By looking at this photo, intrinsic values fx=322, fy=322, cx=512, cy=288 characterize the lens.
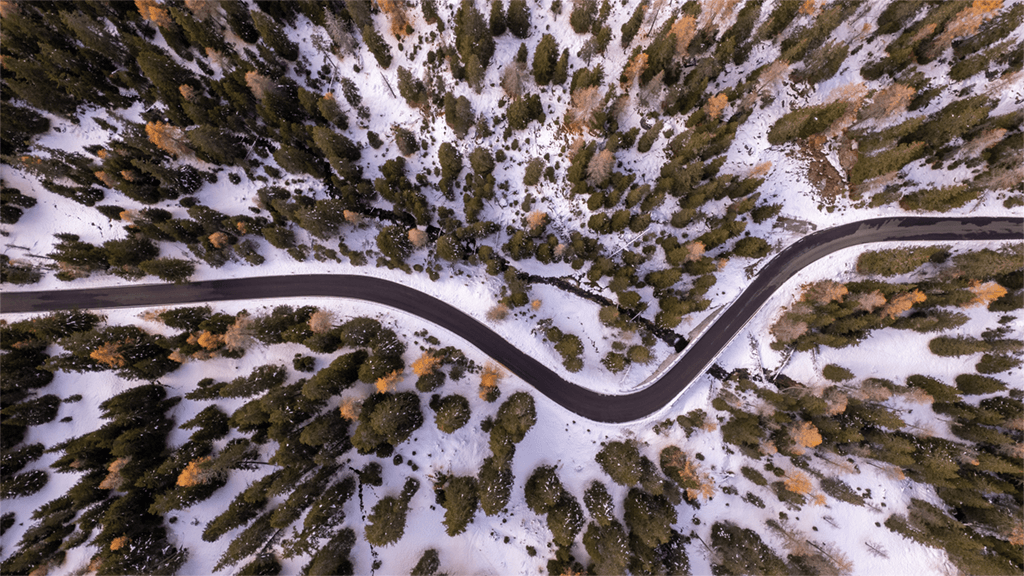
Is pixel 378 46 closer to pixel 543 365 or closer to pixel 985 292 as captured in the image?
pixel 543 365

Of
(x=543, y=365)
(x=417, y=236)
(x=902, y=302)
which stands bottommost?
(x=543, y=365)

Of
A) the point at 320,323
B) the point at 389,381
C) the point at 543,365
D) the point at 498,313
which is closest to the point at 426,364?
the point at 389,381

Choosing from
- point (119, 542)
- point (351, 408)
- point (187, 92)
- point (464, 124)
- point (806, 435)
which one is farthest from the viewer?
point (464, 124)

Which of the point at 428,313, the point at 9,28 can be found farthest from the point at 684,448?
the point at 9,28

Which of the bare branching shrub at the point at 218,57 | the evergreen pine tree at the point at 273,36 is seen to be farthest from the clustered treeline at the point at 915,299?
the bare branching shrub at the point at 218,57

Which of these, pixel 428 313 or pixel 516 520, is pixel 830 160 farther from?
pixel 516 520

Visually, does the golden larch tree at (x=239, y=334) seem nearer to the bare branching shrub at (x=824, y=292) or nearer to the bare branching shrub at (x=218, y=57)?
the bare branching shrub at (x=218, y=57)
